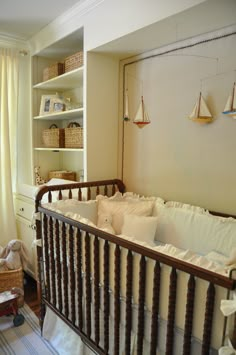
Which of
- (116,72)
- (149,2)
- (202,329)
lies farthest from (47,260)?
(149,2)

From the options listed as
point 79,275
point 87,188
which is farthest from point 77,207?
point 79,275

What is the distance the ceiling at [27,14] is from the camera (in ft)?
6.64

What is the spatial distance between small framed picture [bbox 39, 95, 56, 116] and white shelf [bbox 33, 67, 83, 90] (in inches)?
4.9

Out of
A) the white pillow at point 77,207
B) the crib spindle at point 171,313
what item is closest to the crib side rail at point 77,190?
the white pillow at point 77,207

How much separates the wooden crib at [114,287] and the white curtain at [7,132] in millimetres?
934

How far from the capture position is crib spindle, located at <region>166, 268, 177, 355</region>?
105 cm

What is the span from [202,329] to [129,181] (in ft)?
4.93

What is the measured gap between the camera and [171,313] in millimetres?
1072

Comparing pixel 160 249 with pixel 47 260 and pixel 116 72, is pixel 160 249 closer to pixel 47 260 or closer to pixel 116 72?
pixel 47 260

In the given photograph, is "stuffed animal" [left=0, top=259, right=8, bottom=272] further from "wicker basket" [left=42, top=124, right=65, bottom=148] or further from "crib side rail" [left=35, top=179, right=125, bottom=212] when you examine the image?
"wicker basket" [left=42, top=124, right=65, bottom=148]

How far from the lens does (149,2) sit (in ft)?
5.19

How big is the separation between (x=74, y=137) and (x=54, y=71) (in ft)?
2.24

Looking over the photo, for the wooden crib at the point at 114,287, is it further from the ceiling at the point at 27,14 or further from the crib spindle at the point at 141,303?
the ceiling at the point at 27,14

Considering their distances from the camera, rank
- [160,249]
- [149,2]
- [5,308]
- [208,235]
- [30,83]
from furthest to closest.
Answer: [30,83]
[5,308]
[208,235]
[149,2]
[160,249]
